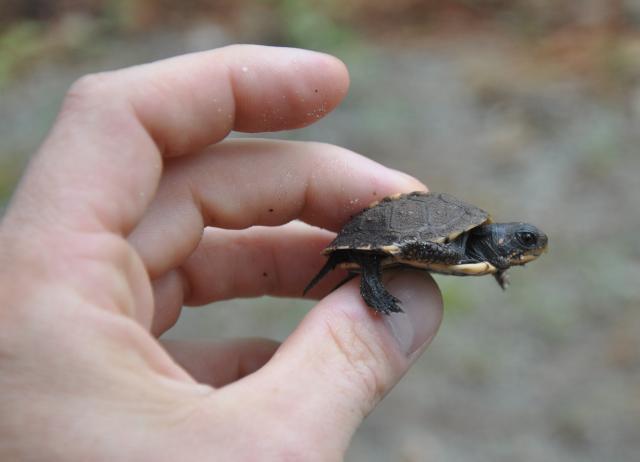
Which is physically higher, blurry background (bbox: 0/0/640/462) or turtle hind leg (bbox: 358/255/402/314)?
turtle hind leg (bbox: 358/255/402/314)

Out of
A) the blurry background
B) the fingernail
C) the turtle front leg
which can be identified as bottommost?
the blurry background

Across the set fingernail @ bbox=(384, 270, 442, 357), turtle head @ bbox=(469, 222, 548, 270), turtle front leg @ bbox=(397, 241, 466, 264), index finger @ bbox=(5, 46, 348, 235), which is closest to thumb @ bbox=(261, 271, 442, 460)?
fingernail @ bbox=(384, 270, 442, 357)

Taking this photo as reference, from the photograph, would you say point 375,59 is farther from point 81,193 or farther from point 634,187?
point 81,193

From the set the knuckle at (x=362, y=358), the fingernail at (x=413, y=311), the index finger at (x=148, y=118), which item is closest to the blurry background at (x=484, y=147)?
the fingernail at (x=413, y=311)

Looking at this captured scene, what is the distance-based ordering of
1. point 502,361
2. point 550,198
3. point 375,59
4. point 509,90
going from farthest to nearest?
1. point 375,59
2. point 509,90
3. point 550,198
4. point 502,361

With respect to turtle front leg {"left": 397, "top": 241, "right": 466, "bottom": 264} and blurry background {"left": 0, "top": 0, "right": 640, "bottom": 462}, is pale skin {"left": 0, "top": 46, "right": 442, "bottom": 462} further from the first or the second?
blurry background {"left": 0, "top": 0, "right": 640, "bottom": 462}

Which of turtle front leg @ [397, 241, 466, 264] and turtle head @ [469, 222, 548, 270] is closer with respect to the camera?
turtle front leg @ [397, 241, 466, 264]

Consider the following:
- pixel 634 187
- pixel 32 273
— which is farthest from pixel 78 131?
pixel 634 187

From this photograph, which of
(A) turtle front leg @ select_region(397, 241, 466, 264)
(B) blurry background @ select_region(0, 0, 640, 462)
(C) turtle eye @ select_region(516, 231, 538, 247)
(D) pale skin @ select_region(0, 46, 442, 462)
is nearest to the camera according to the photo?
(D) pale skin @ select_region(0, 46, 442, 462)
